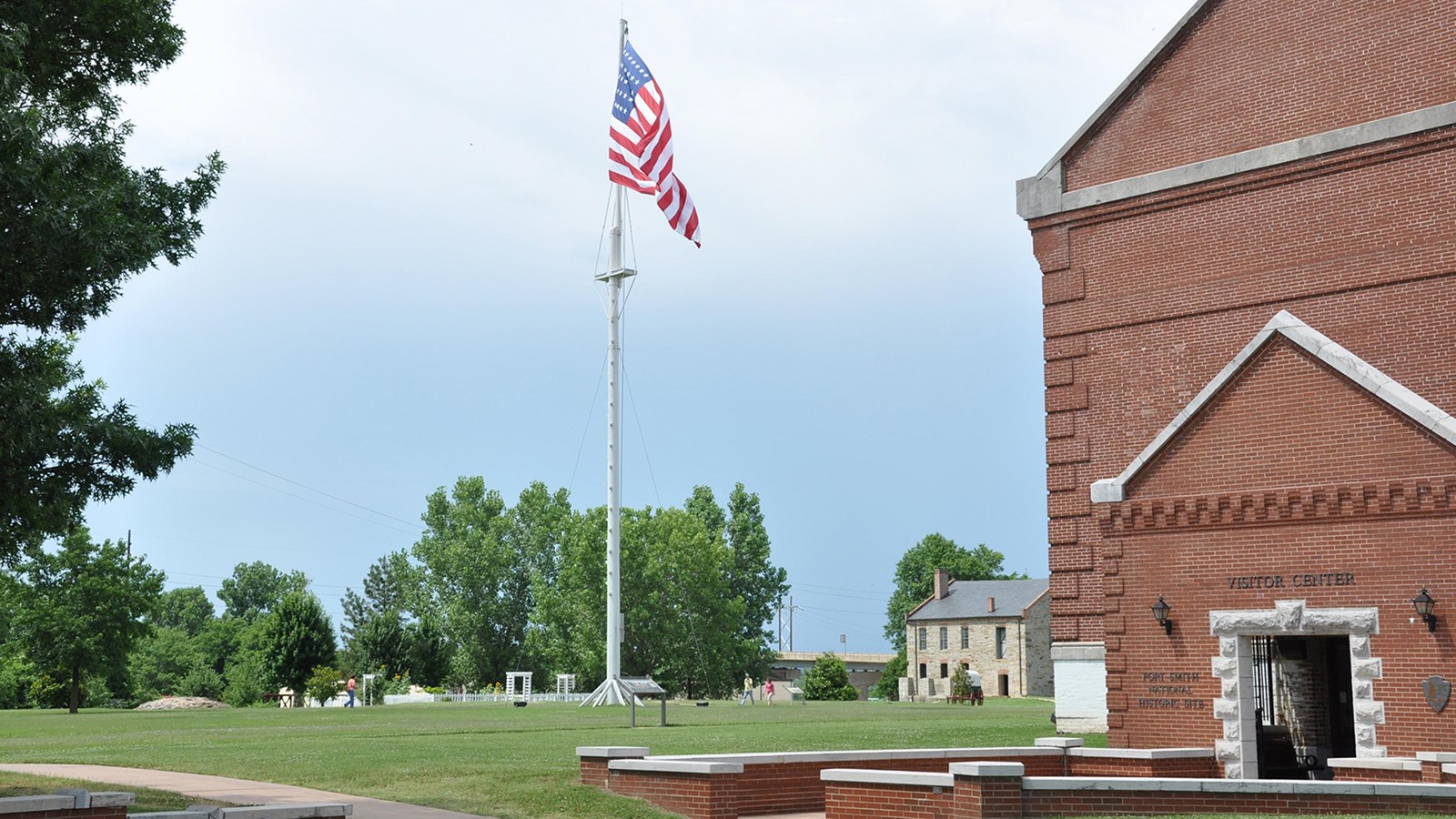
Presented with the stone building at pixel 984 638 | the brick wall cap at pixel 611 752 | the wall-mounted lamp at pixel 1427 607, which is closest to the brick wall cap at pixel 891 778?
the brick wall cap at pixel 611 752

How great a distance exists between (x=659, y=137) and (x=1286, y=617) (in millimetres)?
25789

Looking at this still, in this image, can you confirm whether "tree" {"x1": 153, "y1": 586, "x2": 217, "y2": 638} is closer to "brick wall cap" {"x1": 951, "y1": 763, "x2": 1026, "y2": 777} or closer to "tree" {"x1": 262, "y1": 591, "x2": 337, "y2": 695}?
"tree" {"x1": 262, "y1": 591, "x2": 337, "y2": 695}

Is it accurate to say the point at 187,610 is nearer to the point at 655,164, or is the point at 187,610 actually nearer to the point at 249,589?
the point at 249,589

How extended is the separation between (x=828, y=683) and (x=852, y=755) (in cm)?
6500

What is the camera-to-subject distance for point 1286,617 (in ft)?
64.3

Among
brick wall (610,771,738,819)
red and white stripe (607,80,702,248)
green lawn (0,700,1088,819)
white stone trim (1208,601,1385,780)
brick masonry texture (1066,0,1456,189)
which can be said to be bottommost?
green lawn (0,700,1088,819)

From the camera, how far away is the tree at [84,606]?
170ft

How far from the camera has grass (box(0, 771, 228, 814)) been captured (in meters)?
15.5

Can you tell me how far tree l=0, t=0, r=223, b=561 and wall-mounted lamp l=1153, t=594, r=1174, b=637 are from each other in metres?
14.0

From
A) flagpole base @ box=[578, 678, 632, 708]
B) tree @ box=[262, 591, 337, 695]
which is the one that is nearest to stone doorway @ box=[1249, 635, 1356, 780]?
flagpole base @ box=[578, 678, 632, 708]

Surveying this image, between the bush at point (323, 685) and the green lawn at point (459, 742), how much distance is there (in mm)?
19949

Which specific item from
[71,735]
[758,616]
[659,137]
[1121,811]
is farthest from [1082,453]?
[758,616]

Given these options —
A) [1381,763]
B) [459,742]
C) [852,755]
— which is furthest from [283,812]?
[459,742]

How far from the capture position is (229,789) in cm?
1817
